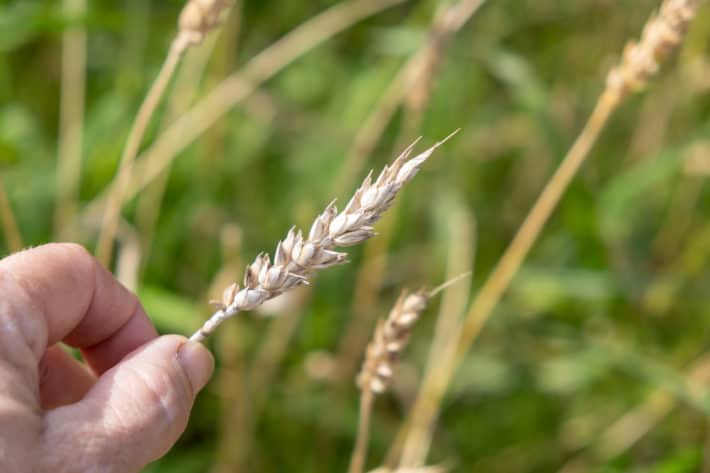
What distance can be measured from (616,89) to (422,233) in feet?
3.20

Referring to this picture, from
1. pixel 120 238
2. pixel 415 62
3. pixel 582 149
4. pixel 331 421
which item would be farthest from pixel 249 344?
pixel 582 149

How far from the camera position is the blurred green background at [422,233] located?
1.36 m

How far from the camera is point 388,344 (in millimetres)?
775

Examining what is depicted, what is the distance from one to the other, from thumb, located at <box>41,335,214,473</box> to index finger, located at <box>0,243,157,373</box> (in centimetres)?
6

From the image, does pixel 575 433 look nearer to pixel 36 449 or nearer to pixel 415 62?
pixel 415 62

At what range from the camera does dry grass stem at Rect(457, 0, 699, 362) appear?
2.69 feet

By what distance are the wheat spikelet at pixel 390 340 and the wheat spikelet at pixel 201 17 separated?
0.33 metres

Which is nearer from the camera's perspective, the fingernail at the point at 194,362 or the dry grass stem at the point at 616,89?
the fingernail at the point at 194,362

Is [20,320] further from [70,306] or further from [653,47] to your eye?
[653,47]

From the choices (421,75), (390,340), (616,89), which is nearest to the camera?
(390,340)

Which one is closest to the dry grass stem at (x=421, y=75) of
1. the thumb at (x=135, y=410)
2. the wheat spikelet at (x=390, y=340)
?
the wheat spikelet at (x=390, y=340)

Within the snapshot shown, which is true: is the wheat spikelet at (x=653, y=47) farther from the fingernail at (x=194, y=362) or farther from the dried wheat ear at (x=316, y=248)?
the fingernail at (x=194, y=362)

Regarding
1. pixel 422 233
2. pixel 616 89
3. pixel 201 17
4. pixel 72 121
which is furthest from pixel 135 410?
pixel 422 233

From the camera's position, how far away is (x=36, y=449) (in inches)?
22.4
